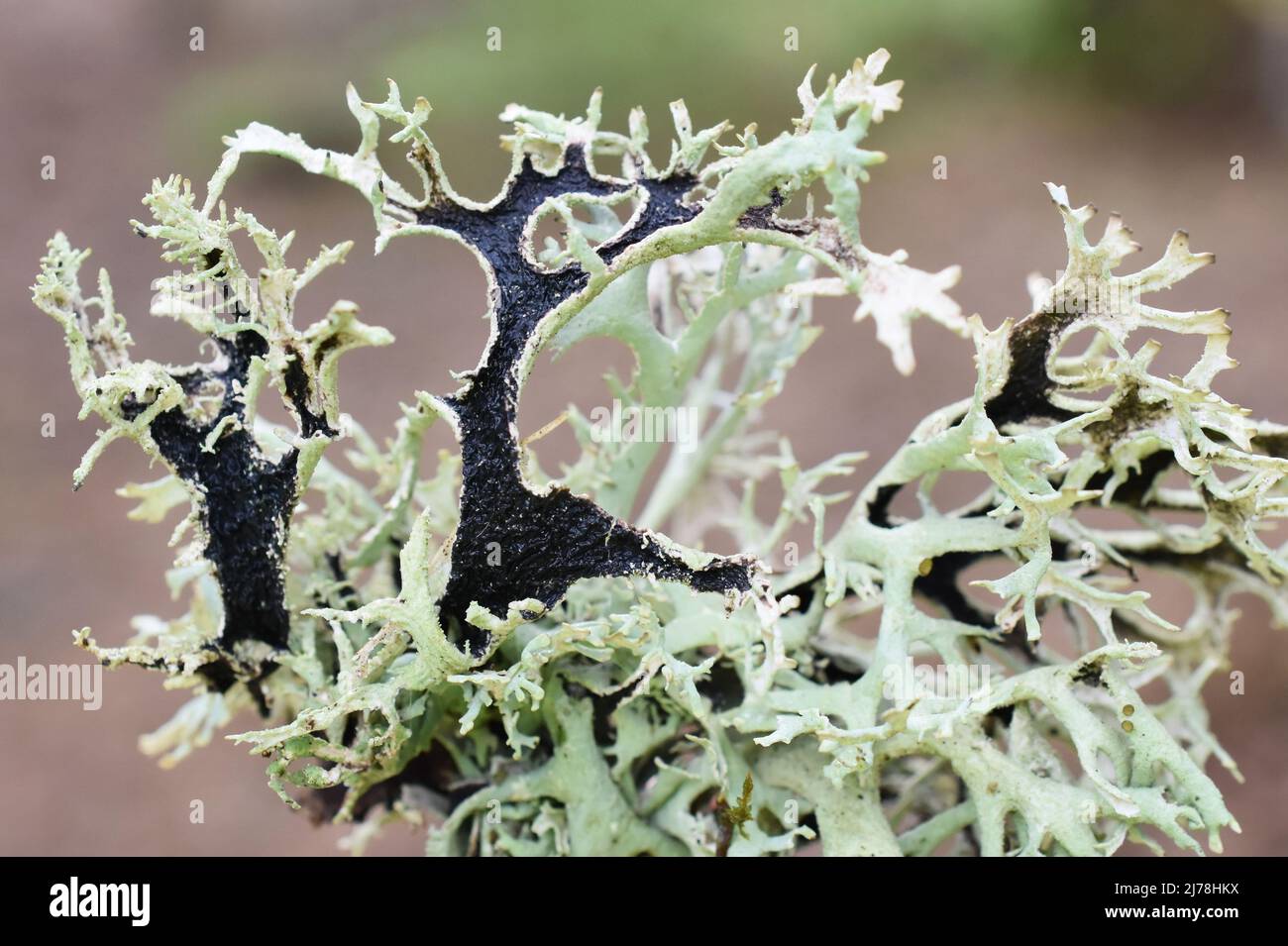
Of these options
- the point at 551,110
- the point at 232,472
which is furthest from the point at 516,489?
the point at 551,110

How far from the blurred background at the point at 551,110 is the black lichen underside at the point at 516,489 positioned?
4.37 feet

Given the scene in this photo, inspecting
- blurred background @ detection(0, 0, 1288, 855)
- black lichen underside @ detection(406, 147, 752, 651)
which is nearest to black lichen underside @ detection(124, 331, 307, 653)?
black lichen underside @ detection(406, 147, 752, 651)

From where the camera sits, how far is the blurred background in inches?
76.5

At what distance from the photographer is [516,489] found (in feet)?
1.69

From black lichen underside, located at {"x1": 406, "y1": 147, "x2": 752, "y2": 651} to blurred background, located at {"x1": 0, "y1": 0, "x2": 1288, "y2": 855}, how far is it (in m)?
1.33

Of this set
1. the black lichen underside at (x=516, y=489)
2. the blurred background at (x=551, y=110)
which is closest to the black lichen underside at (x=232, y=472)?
the black lichen underside at (x=516, y=489)

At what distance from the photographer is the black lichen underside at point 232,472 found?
55cm

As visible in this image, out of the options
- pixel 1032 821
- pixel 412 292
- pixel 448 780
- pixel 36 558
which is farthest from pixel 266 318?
pixel 412 292

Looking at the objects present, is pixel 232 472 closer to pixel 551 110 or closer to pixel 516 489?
pixel 516 489

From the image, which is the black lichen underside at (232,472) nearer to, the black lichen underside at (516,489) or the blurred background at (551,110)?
the black lichen underside at (516,489)

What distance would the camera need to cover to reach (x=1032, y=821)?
55 cm

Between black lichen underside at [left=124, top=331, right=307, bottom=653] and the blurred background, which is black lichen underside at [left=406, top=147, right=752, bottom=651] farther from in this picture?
the blurred background

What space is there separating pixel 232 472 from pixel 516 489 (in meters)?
0.14

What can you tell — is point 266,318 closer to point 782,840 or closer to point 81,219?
point 782,840
